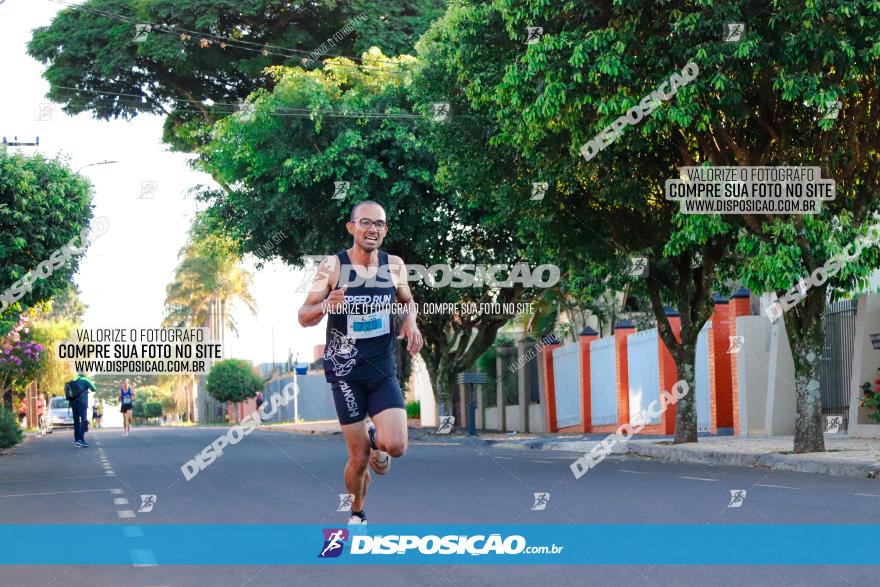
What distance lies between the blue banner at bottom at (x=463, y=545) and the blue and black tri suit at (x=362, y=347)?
→ 3.30ft

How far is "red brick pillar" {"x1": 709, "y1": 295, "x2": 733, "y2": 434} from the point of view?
28.1 m

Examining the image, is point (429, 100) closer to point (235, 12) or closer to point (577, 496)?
point (577, 496)

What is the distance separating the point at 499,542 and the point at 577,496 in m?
3.85

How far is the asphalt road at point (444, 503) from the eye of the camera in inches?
295

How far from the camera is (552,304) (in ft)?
138

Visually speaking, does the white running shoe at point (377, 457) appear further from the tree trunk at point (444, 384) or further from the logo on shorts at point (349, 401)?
the tree trunk at point (444, 384)

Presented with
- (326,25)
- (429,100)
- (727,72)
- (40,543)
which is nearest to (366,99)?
(326,25)

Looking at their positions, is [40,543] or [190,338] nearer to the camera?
[40,543]

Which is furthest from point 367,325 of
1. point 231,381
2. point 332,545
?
point 231,381

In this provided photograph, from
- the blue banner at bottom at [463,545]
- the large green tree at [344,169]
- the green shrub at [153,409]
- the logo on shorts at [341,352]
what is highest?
the large green tree at [344,169]

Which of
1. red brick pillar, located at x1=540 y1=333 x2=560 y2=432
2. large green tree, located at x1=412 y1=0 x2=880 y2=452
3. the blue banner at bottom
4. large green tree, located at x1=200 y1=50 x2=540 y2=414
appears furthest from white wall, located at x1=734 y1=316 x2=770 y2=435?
the blue banner at bottom

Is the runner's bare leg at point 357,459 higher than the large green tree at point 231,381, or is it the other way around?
the runner's bare leg at point 357,459

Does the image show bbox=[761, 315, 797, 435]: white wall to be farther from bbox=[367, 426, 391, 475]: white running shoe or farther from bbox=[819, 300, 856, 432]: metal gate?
bbox=[367, 426, 391, 475]: white running shoe

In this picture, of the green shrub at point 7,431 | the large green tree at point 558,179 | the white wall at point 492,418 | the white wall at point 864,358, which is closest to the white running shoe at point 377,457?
the large green tree at point 558,179
